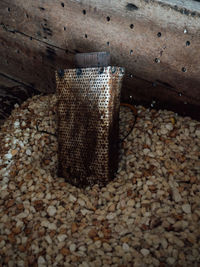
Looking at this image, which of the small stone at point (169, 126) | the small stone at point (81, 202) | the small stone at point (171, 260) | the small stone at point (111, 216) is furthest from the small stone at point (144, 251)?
the small stone at point (169, 126)

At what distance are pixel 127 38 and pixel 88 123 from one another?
2.23 ft

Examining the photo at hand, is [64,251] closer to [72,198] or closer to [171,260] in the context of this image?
[72,198]

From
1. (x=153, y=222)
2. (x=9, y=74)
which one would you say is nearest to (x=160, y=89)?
(x=153, y=222)

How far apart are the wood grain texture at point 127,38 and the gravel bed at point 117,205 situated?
231 millimetres

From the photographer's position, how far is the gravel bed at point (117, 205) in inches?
63.6

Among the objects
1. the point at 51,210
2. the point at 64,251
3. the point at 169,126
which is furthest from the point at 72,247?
the point at 169,126

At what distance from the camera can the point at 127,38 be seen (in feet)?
6.79

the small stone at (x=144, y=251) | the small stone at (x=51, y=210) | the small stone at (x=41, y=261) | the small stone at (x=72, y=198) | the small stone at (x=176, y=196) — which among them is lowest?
the small stone at (x=41, y=261)

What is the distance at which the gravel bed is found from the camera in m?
1.62

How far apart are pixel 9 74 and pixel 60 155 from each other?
1.19m

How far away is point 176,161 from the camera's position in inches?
77.2

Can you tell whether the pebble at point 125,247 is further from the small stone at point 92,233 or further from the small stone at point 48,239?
the small stone at point 48,239

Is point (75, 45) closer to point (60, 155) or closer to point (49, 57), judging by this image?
point (49, 57)

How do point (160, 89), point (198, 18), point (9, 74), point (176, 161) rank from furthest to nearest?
point (9, 74)
point (160, 89)
point (176, 161)
point (198, 18)
